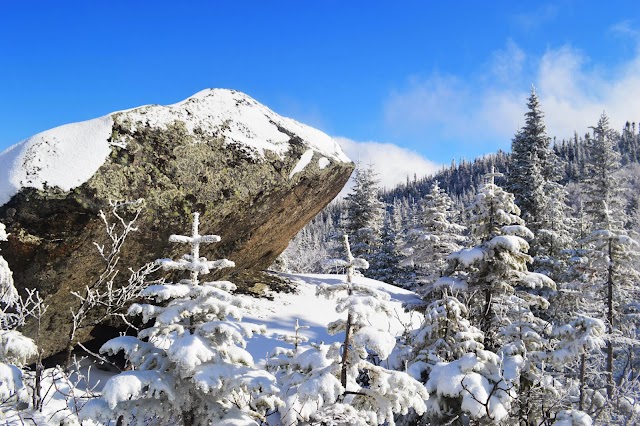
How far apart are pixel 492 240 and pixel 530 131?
51.5 ft

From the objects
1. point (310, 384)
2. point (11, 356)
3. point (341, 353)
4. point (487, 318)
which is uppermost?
point (341, 353)

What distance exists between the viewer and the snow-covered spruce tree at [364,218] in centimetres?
2684

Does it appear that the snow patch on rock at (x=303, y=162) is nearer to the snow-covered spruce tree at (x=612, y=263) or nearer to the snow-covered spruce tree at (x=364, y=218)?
the snow-covered spruce tree at (x=612, y=263)

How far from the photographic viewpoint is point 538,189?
19562 mm

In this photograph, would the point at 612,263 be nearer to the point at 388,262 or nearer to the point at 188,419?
the point at 388,262

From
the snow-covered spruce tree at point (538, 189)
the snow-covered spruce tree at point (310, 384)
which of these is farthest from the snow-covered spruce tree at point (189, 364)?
the snow-covered spruce tree at point (538, 189)

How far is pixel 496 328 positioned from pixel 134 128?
32.5 feet

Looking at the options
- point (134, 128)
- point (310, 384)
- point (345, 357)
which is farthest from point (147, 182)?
point (310, 384)

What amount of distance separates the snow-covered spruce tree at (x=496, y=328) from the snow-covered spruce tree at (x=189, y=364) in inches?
134

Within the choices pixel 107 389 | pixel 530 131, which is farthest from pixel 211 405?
pixel 530 131

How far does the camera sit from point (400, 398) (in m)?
4.42

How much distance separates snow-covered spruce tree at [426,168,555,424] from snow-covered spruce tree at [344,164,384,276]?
583 inches

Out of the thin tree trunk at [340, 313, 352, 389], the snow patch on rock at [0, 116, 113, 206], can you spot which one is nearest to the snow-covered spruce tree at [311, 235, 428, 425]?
the thin tree trunk at [340, 313, 352, 389]

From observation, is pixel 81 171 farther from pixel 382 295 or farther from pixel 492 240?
pixel 492 240
